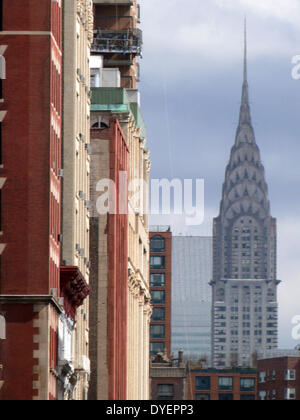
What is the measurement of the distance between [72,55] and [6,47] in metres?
24.0

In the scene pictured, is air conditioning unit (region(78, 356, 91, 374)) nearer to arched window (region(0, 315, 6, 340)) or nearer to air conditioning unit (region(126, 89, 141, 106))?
arched window (region(0, 315, 6, 340))

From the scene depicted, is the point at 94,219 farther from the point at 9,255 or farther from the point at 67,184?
the point at 9,255

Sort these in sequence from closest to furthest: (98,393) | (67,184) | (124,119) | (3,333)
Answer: (3,333) < (67,184) < (98,393) < (124,119)

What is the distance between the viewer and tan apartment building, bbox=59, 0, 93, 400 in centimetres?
10869

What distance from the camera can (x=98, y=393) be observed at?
457 feet

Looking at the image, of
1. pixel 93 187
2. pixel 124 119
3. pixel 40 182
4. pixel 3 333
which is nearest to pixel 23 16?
pixel 40 182

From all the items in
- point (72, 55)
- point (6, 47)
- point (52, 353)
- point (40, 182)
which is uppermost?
point (72, 55)

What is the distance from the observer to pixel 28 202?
→ 9094cm

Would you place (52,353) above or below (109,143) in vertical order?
below

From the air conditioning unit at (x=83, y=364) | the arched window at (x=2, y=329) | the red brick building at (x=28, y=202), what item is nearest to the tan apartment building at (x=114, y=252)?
the air conditioning unit at (x=83, y=364)

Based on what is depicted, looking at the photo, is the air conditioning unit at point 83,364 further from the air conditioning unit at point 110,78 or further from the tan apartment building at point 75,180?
the air conditioning unit at point 110,78

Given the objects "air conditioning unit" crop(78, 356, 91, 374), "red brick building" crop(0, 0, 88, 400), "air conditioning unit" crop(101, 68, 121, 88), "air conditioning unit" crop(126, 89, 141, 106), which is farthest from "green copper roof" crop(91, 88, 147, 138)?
"red brick building" crop(0, 0, 88, 400)

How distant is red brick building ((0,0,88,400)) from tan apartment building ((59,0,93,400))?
12.1 m

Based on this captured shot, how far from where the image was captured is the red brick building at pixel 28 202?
88.4 m
